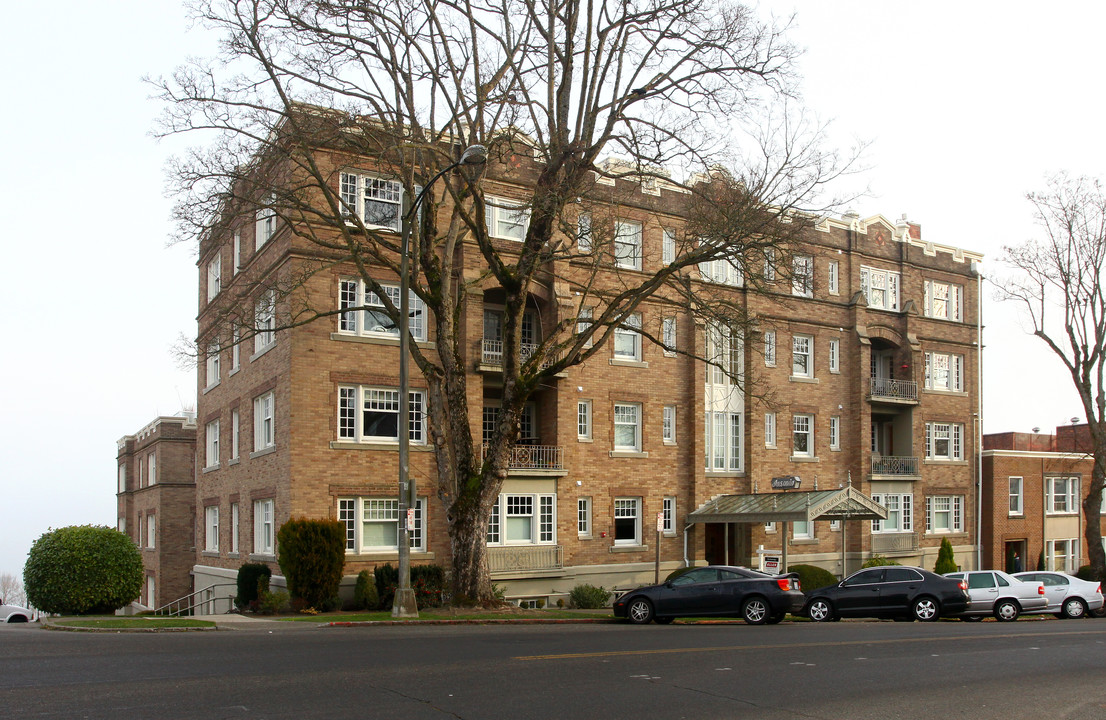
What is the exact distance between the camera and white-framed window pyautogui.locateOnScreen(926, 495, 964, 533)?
141 feet

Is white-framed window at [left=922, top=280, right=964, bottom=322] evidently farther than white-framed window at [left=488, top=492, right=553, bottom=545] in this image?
Yes

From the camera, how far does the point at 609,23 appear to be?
25375 mm

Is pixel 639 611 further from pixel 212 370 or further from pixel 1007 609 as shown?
pixel 212 370

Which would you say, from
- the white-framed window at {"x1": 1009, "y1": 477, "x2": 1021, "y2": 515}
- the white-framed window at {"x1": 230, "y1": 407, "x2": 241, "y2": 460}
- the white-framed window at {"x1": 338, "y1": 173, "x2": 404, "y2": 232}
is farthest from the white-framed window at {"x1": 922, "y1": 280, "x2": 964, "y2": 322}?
the white-framed window at {"x1": 230, "y1": 407, "x2": 241, "y2": 460}

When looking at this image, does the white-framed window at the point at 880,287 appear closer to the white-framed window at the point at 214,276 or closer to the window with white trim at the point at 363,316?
the window with white trim at the point at 363,316

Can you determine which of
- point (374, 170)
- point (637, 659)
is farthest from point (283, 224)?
point (637, 659)

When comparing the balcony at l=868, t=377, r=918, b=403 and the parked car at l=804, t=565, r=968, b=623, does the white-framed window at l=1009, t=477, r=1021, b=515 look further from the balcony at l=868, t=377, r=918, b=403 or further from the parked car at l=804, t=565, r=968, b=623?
the parked car at l=804, t=565, r=968, b=623

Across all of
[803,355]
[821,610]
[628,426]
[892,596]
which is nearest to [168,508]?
[628,426]

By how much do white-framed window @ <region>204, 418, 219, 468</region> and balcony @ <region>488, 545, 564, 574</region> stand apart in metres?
11.4

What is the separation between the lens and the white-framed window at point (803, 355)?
39.7m

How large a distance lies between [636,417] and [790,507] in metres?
5.90

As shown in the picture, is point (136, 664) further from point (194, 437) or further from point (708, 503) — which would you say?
point (194, 437)

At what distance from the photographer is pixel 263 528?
30891mm

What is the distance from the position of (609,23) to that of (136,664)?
18426 millimetres
